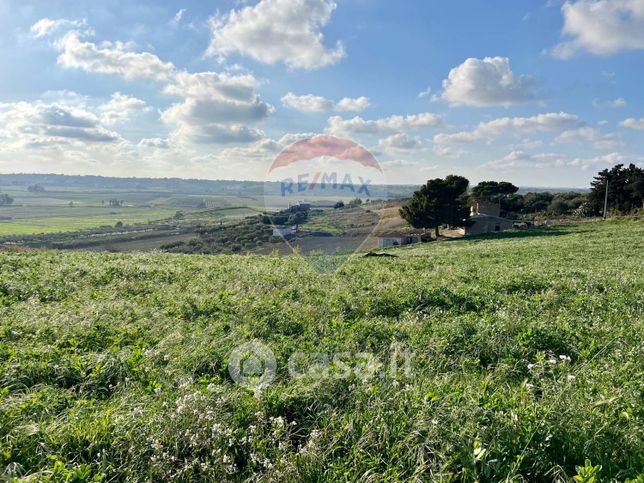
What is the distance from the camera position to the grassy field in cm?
308

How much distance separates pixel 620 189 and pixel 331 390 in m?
78.7

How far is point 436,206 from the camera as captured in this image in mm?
55156

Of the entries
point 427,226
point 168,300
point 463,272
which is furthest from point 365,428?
point 427,226

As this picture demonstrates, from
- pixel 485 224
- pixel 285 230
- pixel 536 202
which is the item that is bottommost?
pixel 485 224

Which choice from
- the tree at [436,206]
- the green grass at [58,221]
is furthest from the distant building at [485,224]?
the green grass at [58,221]

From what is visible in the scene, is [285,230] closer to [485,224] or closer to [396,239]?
[396,239]

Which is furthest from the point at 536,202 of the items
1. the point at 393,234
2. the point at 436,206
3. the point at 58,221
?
the point at 58,221

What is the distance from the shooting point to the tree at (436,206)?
55500 millimetres

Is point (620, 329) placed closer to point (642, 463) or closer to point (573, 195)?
point (642, 463)

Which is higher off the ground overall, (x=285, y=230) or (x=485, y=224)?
(x=285, y=230)

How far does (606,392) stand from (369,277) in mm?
7314

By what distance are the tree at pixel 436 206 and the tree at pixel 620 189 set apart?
27.8 meters

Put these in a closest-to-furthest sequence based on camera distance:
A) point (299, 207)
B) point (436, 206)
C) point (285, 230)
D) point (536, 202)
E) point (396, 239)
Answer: point (299, 207) < point (285, 230) < point (436, 206) < point (396, 239) < point (536, 202)

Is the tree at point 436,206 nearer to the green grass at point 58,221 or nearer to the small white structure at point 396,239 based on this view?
the small white structure at point 396,239
